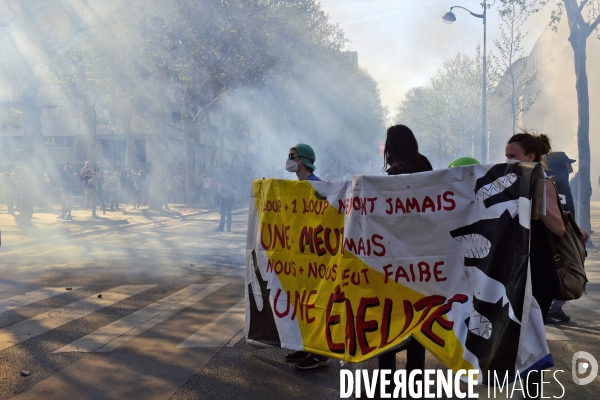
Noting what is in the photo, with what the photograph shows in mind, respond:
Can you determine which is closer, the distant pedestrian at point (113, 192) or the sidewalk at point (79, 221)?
the sidewalk at point (79, 221)

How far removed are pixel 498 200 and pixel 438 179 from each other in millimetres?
420

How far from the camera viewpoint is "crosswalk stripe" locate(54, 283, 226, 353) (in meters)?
5.83

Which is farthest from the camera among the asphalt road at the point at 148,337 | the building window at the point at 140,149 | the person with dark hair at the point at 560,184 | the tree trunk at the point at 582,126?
the building window at the point at 140,149

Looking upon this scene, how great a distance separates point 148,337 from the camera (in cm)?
611

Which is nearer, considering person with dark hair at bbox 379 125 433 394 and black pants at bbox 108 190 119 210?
person with dark hair at bbox 379 125 433 394

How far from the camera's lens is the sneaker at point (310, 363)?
16.5 feet

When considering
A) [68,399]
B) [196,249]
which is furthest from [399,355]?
[196,249]

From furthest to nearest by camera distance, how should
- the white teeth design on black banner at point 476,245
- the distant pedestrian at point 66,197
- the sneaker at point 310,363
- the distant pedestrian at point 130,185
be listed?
the distant pedestrian at point 130,185, the distant pedestrian at point 66,197, the sneaker at point 310,363, the white teeth design on black banner at point 476,245

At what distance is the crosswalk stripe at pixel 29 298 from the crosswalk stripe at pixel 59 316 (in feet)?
2.01

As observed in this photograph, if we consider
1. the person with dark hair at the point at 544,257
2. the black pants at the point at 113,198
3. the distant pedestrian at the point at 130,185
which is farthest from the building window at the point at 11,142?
the person with dark hair at the point at 544,257

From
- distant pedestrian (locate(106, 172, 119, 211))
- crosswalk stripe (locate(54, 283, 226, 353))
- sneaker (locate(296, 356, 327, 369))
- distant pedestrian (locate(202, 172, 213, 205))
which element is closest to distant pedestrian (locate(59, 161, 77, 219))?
distant pedestrian (locate(106, 172, 119, 211))

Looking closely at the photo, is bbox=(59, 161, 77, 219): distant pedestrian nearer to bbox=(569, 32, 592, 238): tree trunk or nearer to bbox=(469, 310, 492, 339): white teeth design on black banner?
bbox=(569, 32, 592, 238): tree trunk

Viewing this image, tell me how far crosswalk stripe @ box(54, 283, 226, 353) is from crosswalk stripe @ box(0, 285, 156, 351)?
0.57 metres

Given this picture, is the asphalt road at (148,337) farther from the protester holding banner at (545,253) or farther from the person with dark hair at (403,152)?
the person with dark hair at (403,152)
